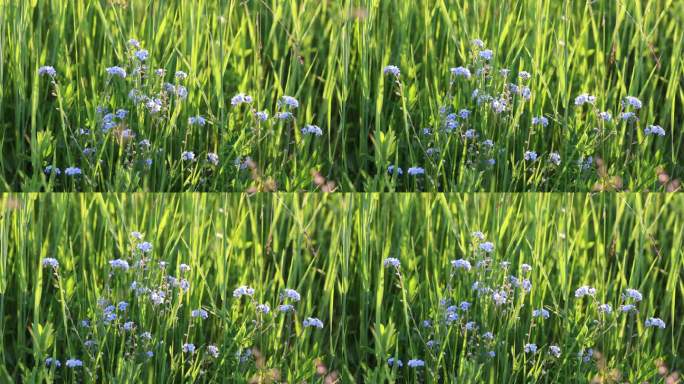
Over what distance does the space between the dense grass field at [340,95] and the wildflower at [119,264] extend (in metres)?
0.16

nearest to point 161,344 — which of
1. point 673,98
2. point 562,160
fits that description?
point 562,160

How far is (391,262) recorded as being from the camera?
8.36ft

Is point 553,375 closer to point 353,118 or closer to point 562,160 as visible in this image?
point 562,160

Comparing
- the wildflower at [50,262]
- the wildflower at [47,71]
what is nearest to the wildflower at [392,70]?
the wildflower at [47,71]

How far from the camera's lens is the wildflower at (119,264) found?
2510 millimetres

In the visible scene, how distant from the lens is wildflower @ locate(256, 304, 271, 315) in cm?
254

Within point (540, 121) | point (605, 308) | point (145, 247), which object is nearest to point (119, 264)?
point (145, 247)

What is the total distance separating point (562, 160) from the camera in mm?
2588

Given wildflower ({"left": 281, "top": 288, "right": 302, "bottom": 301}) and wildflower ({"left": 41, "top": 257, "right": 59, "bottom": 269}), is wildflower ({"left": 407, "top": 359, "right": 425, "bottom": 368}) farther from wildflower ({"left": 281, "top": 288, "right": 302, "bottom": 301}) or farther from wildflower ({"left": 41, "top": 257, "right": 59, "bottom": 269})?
wildflower ({"left": 41, "top": 257, "right": 59, "bottom": 269})

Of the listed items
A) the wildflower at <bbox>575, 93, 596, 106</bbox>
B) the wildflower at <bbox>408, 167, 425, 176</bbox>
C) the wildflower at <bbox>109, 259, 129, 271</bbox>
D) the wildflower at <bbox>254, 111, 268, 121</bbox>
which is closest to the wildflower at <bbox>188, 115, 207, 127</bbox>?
the wildflower at <bbox>254, 111, 268, 121</bbox>

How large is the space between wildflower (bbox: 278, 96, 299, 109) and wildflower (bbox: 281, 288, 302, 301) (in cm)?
40

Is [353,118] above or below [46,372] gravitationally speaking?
above

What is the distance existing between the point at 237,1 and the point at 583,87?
0.80 meters

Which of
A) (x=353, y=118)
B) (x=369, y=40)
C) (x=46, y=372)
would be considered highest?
(x=369, y=40)
